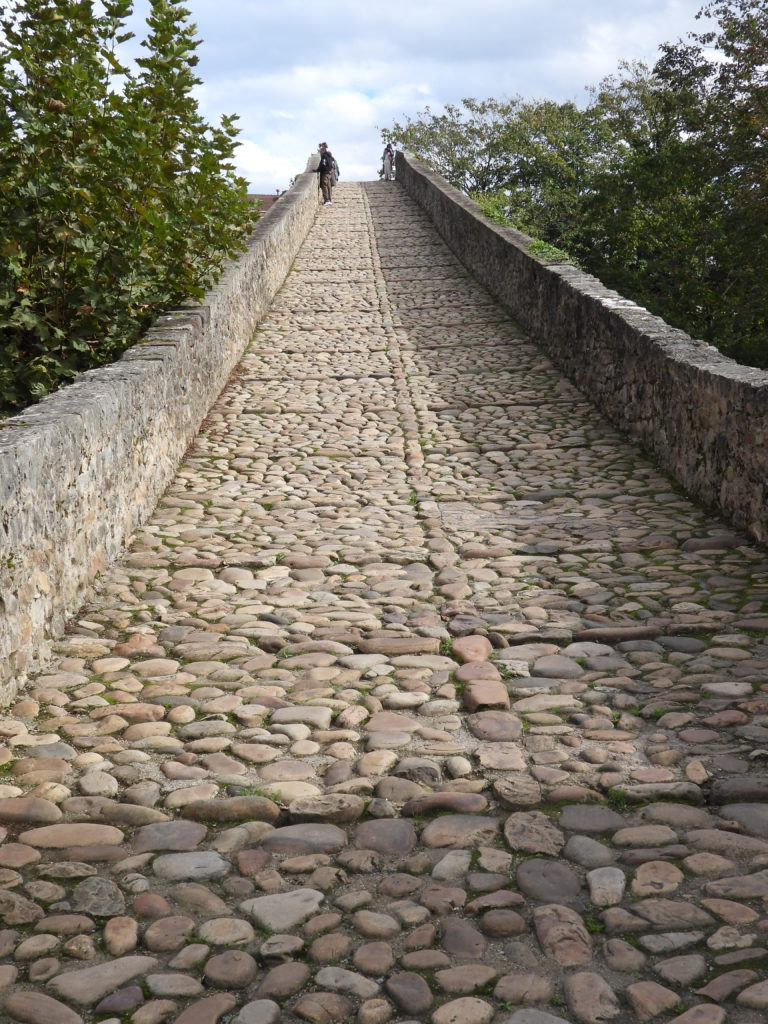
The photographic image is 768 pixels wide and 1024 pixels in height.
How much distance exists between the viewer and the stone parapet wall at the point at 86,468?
392 centimetres

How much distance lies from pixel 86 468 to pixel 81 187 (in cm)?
266

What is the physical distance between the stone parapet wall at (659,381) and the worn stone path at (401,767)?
0.80 feet

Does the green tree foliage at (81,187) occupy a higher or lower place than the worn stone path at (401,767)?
higher

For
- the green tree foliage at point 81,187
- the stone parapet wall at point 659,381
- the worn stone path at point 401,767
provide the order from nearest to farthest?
1. the worn stone path at point 401,767
2. the stone parapet wall at point 659,381
3. the green tree foliage at point 81,187

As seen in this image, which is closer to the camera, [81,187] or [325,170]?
[81,187]

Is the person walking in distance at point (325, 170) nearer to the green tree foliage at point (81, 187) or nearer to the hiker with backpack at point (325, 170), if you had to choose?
the hiker with backpack at point (325, 170)

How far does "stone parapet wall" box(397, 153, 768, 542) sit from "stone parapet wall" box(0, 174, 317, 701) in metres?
3.17

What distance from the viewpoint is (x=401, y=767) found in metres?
3.29

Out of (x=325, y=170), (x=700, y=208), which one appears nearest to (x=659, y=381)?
(x=700, y=208)

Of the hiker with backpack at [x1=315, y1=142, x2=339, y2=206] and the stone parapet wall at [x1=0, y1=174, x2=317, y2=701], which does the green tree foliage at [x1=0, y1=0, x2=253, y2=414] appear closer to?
the stone parapet wall at [x1=0, y1=174, x2=317, y2=701]

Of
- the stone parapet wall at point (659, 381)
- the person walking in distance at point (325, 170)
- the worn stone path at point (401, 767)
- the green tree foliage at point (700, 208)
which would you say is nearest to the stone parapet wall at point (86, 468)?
the worn stone path at point (401, 767)

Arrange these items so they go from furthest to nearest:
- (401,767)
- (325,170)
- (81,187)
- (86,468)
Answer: (325,170) → (81,187) → (86,468) → (401,767)

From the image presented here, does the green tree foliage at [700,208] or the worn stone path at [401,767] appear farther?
the green tree foliage at [700,208]

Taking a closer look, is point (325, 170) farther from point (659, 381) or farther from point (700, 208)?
point (659, 381)
